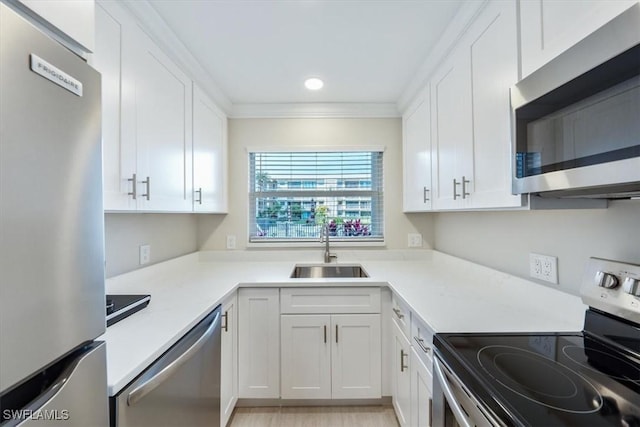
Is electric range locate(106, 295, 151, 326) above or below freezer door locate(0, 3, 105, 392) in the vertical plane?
below

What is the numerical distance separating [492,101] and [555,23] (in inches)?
12.9

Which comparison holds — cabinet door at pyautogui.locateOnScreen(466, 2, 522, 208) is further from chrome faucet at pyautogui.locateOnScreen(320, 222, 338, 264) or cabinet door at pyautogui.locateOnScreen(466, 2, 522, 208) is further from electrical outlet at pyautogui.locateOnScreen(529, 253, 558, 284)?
chrome faucet at pyautogui.locateOnScreen(320, 222, 338, 264)

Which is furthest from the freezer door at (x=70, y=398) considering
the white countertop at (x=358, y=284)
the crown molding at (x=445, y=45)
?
the crown molding at (x=445, y=45)

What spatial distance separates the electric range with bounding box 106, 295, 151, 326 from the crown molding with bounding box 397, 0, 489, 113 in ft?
6.57

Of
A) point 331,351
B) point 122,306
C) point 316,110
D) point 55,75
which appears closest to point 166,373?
point 122,306

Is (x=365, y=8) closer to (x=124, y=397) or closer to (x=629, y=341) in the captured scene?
(x=629, y=341)

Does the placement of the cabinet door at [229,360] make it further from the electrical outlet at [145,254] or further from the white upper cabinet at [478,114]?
the white upper cabinet at [478,114]

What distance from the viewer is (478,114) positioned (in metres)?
1.27

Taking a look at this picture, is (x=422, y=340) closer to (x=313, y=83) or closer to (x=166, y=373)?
(x=166, y=373)

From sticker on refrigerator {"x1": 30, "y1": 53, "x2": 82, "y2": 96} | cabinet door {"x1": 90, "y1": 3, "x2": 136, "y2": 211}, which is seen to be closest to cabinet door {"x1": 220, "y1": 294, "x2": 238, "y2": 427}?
cabinet door {"x1": 90, "y1": 3, "x2": 136, "y2": 211}

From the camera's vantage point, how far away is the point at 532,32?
3.09ft

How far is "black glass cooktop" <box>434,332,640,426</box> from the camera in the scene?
2.06 ft

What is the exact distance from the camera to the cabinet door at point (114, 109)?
1079 millimetres

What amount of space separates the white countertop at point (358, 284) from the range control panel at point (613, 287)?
18 centimetres
